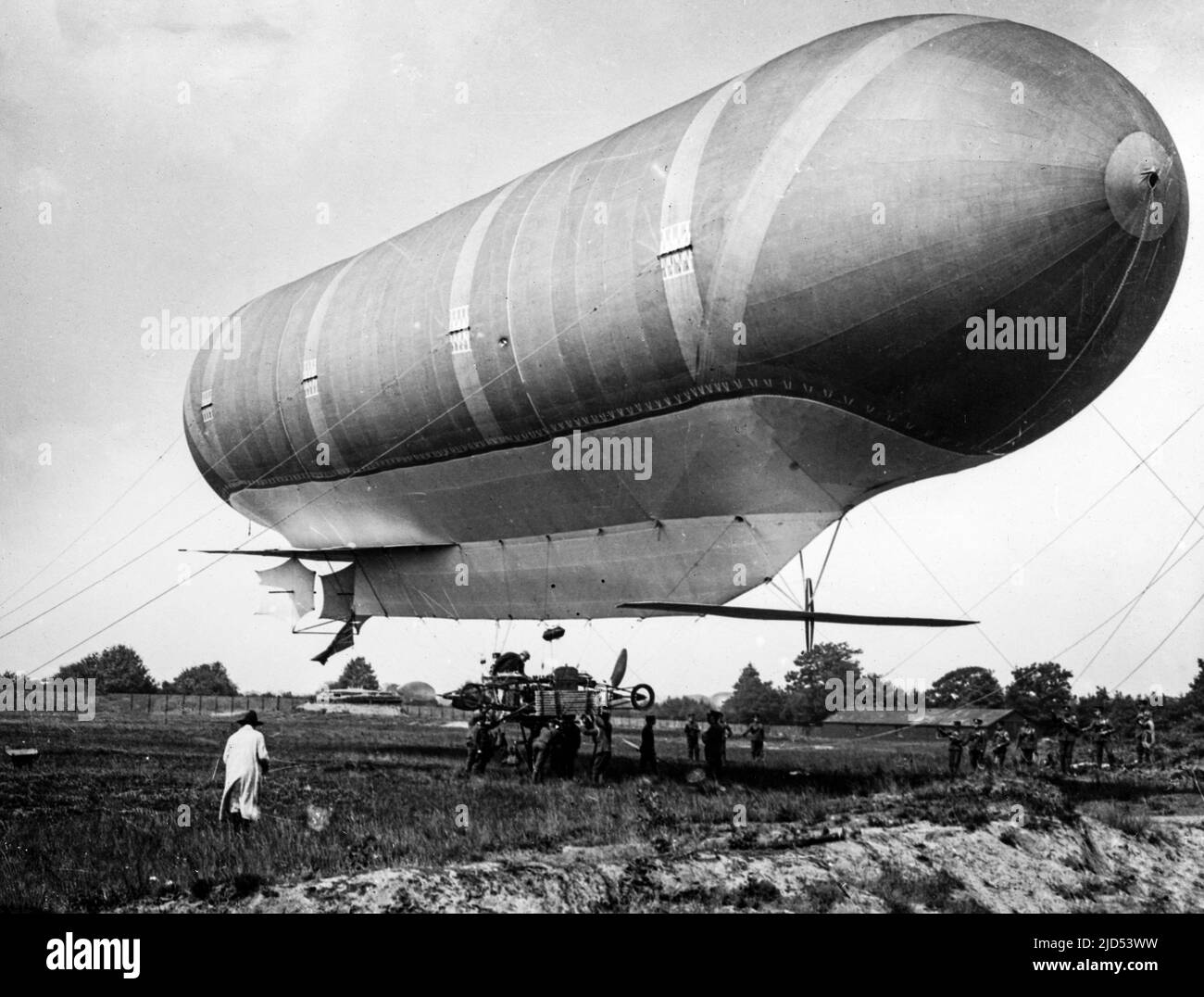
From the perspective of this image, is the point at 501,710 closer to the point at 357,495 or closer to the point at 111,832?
the point at 357,495

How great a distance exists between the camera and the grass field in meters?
8.64

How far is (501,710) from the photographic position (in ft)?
55.8

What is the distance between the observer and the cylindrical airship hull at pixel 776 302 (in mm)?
11781

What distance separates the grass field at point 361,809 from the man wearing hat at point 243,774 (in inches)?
8.2

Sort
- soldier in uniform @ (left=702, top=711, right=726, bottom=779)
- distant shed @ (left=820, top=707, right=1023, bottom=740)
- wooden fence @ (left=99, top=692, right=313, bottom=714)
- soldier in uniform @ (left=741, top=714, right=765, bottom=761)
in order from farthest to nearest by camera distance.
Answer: distant shed @ (left=820, top=707, right=1023, bottom=740)
wooden fence @ (left=99, top=692, right=313, bottom=714)
soldier in uniform @ (left=741, top=714, right=765, bottom=761)
soldier in uniform @ (left=702, top=711, right=726, bottom=779)

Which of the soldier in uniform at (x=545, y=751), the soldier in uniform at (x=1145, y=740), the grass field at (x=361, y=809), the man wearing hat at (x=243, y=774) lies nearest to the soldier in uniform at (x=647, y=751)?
the grass field at (x=361, y=809)

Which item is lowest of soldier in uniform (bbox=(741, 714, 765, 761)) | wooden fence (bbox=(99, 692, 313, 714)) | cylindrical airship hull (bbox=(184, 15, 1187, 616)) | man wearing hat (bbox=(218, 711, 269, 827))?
wooden fence (bbox=(99, 692, 313, 714))

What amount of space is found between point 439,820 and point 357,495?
9.15 m

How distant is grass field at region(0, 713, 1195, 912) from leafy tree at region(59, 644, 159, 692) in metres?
35.3

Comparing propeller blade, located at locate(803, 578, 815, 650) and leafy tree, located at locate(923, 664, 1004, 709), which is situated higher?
propeller blade, located at locate(803, 578, 815, 650)

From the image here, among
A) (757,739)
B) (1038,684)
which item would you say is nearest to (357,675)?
(1038,684)

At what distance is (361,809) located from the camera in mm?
12266

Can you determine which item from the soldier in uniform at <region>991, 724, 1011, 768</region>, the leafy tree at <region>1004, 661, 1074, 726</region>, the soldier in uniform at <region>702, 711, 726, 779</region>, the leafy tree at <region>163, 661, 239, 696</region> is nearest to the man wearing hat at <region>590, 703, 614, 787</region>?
the soldier in uniform at <region>702, 711, 726, 779</region>

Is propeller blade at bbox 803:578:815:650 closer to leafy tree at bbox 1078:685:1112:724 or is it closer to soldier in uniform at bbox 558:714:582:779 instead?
soldier in uniform at bbox 558:714:582:779
